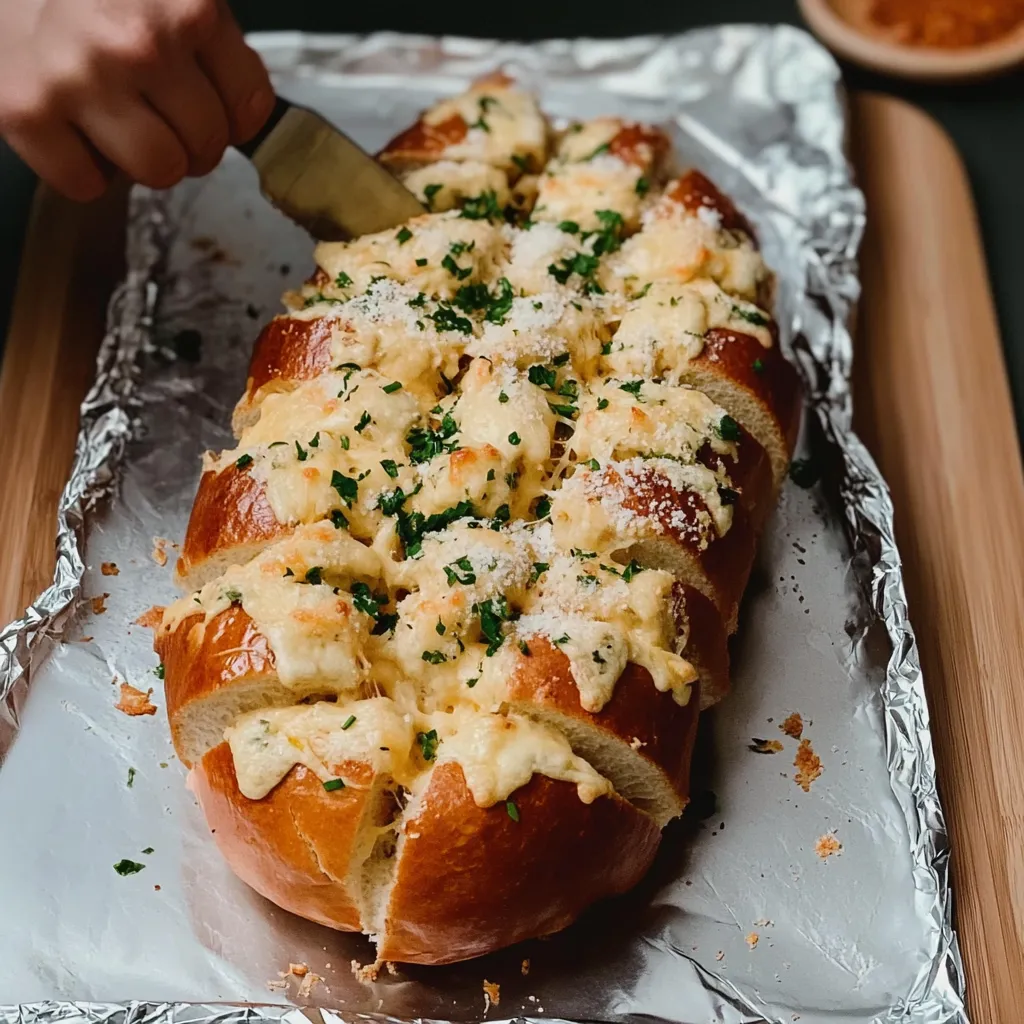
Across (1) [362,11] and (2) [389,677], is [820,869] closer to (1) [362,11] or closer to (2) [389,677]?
(2) [389,677]

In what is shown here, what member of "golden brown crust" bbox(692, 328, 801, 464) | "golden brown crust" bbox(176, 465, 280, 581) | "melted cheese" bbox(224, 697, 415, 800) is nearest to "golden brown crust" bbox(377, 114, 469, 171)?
"golden brown crust" bbox(692, 328, 801, 464)

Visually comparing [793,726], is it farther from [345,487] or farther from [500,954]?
[345,487]

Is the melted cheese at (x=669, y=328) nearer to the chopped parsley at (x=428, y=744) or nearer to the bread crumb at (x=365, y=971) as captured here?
the chopped parsley at (x=428, y=744)

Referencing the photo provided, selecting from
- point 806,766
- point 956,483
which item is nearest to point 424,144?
point 956,483

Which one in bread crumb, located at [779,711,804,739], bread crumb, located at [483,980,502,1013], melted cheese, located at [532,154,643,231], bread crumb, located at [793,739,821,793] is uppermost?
melted cheese, located at [532,154,643,231]

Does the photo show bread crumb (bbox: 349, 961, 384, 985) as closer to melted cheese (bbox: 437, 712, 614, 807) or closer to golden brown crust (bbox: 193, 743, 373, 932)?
golden brown crust (bbox: 193, 743, 373, 932)

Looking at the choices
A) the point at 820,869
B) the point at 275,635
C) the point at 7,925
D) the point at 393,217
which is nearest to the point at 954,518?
the point at 820,869
